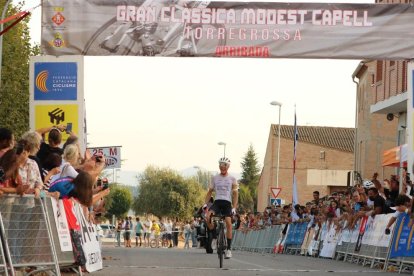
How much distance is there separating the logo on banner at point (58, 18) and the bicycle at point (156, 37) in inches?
28.9

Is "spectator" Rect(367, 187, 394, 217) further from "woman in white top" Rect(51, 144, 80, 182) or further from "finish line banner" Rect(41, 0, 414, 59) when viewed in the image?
"woman in white top" Rect(51, 144, 80, 182)

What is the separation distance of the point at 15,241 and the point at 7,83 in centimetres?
3437

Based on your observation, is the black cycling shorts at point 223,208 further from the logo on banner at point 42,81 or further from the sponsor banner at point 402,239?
the logo on banner at point 42,81

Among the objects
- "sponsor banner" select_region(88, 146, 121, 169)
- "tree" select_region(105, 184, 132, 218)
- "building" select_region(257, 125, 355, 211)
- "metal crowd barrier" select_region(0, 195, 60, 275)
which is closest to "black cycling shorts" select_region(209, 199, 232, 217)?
"metal crowd barrier" select_region(0, 195, 60, 275)

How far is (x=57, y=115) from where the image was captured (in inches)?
975

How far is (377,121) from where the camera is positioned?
6344 cm

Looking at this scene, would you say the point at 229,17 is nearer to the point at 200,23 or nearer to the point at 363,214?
the point at 200,23

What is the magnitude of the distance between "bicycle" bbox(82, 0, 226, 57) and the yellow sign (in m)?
1.81

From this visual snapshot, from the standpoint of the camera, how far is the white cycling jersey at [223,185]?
20.5 metres

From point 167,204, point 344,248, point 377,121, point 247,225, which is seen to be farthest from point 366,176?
point 167,204

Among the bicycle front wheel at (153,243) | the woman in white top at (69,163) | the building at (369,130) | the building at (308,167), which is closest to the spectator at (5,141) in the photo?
the woman in white top at (69,163)

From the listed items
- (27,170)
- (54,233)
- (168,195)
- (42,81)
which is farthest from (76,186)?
(168,195)

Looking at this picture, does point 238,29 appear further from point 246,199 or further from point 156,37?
point 246,199

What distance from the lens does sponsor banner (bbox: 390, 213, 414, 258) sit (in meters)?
19.4
